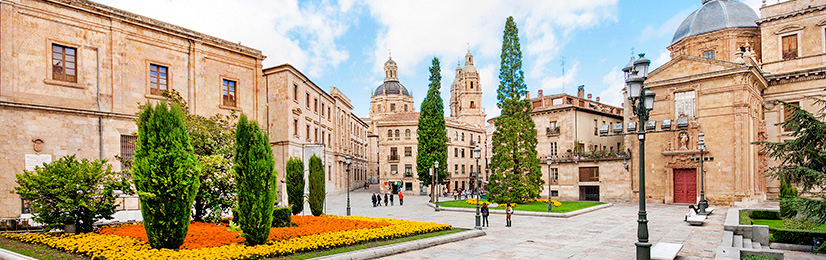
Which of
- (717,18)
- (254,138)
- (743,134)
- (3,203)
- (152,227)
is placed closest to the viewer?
(152,227)

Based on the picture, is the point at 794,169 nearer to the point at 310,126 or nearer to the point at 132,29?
the point at 132,29

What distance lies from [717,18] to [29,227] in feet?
154

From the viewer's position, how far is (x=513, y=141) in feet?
107

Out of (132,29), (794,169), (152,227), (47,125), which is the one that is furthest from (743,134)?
(47,125)

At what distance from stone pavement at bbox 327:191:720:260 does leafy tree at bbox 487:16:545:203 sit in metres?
6.62

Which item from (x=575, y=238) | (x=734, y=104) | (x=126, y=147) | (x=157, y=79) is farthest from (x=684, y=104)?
(x=126, y=147)

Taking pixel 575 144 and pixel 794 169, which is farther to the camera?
pixel 575 144

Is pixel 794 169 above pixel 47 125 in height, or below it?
below

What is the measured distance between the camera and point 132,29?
23672 mm

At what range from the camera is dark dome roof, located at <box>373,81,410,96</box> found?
114 metres

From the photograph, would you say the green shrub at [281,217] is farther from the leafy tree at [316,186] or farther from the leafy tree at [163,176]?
the leafy tree at [163,176]

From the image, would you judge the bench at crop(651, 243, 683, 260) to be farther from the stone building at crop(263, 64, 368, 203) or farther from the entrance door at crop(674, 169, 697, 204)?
the entrance door at crop(674, 169, 697, 204)

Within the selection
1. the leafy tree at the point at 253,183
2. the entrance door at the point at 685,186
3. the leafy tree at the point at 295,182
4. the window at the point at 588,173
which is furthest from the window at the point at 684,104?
the leafy tree at the point at 253,183

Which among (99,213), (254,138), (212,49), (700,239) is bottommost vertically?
(700,239)
